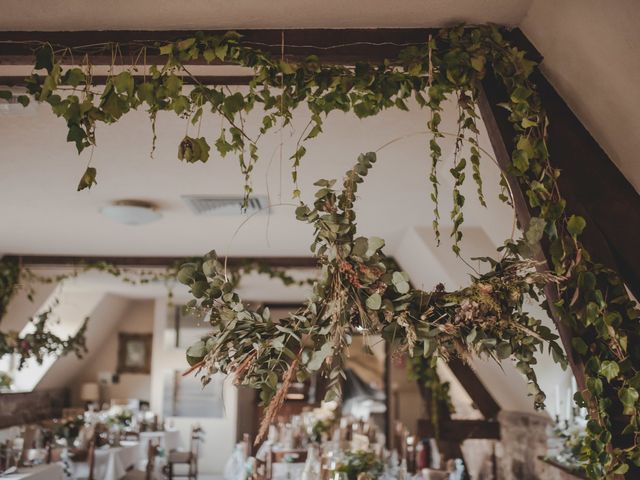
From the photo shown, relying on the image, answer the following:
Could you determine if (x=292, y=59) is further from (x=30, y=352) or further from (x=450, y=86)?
(x=30, y=352)

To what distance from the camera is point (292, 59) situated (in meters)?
2.62

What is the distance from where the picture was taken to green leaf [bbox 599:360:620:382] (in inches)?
80.7

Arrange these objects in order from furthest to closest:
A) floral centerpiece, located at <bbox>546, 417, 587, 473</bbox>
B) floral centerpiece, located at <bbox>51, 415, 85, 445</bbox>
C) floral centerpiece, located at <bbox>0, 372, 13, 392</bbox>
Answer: floral centerpiece, located at <bbox>0, 372, 13, 392</bbox> < floral centerpiece, located at <bbox>51, 415, 85, 445</bbox> < floral centerpiece, located at <bbox>546, 417, 587, 473</bbox>

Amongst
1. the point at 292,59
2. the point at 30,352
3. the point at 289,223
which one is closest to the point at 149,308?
the point at 30,352

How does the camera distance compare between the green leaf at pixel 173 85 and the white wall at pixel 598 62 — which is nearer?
the white wall at pixel 598 62

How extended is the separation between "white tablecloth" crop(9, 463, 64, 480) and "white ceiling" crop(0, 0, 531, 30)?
166 inches

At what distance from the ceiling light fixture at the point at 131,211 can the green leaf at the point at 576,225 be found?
366cm

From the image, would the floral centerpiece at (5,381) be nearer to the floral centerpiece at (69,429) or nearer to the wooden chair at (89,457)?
the floral centerpiece at (69,429)

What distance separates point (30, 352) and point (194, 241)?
10.1 ft

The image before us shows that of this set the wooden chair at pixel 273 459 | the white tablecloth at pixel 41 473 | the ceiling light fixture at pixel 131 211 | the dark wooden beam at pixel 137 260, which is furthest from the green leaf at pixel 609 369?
the dark wooden beam at pixel 137 260

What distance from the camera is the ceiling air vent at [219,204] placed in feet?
16.5

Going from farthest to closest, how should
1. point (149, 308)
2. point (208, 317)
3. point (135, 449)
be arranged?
point (149, 308)
point (135, 449)
point (208, 317)

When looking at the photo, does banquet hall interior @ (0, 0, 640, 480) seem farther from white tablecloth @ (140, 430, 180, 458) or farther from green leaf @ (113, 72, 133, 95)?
white tablecloth @ (140, 430, 180, 458)

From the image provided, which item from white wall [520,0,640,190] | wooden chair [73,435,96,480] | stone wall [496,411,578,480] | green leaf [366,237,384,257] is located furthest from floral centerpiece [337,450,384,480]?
wooden chair [73,435,96,480]
